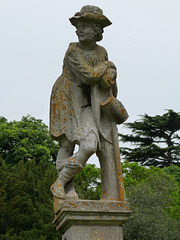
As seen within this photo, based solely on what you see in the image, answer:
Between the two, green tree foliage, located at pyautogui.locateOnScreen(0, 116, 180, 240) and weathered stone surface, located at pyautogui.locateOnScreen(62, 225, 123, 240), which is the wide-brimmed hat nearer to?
weathered stone surface, located at pyautogui.locateOnScreen(62, 225, 123, 240)

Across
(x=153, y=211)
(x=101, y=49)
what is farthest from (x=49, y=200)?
(x=101, y=49)

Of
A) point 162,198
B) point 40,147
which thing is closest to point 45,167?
point 40,147

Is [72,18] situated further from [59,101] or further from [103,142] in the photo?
[103,142]

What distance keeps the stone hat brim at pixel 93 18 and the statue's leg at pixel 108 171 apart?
5.79ft

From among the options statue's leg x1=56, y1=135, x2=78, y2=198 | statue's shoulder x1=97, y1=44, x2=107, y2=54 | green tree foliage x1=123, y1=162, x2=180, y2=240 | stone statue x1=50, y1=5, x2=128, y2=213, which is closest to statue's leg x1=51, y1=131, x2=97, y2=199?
stone statue x1=50, y1=5, x2=128, y2=213

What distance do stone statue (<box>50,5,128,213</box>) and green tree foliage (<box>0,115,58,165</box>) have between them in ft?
89.1

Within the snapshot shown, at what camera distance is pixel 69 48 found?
7758 mm

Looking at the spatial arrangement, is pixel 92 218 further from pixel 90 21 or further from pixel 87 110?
pixel 90 21

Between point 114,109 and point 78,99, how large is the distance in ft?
1.82

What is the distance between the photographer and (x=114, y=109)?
751 centimetres

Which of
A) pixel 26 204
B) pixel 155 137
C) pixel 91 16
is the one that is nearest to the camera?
pixel 91 16

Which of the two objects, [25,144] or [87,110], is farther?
[25,144]

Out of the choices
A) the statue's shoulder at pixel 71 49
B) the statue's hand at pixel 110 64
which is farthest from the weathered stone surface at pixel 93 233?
the statue's shoulder at pixel 71 49

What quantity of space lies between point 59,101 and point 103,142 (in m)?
0.90
